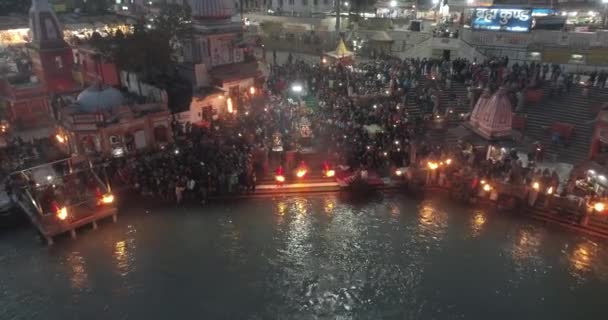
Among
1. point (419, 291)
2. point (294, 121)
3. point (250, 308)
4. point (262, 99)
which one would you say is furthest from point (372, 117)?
point (250, 308)

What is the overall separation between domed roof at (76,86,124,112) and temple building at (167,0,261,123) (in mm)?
5873

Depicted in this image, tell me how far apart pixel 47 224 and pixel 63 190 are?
8.26 feet

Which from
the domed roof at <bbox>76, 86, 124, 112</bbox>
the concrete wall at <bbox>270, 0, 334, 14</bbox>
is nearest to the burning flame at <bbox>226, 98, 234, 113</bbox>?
the domed roof at <bbox>76, 86, 124, 112</bbox>

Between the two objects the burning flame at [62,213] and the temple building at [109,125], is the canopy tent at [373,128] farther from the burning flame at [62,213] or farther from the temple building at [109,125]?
the burning flame at [62,213]

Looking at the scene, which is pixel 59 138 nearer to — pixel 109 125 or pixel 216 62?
pixel 109 125

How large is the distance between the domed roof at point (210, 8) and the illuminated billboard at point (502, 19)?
66.2ft

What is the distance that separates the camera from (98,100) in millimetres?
24156

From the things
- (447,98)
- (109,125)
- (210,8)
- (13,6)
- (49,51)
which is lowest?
(109,125)

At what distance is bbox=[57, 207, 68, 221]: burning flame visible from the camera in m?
17.7

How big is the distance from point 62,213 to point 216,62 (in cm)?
1787

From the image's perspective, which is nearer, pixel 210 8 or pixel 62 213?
pixel 62 213

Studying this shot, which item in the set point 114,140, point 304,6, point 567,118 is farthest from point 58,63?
point 304,6

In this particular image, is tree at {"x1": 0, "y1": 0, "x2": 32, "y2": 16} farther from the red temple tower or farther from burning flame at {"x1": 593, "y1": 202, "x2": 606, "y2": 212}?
burning flame at {"x1": 593, "y1": 202, "x2": 606, "y2": 212}

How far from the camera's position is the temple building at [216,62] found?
30663 millimetres
